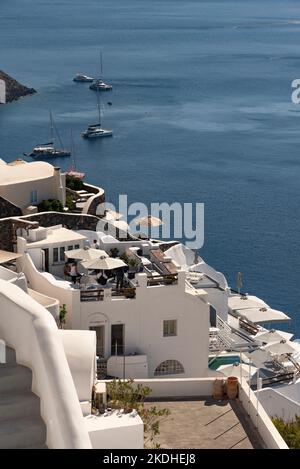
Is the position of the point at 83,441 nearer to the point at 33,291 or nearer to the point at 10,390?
the point at 10,390

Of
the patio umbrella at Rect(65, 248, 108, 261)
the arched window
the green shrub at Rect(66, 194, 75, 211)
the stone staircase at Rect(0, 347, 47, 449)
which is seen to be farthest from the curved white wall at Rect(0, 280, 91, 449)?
the green shrub at Rect(66, 194, 75, 211)

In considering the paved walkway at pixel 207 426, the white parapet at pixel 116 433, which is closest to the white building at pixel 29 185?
the paved walkway at pixel 207 426

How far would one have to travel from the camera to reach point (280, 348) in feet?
83.3

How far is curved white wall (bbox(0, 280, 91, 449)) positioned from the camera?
6309 mm

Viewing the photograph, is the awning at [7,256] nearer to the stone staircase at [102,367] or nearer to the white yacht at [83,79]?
the stone staircase at [102,367]

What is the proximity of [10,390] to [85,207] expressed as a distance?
1962cm

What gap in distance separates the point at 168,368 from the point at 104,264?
233 centimetres

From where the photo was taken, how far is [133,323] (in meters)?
19.4

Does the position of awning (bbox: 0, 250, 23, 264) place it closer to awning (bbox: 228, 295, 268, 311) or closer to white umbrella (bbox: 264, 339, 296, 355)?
white umbrella (bbox: 264, 339, 296, 355)

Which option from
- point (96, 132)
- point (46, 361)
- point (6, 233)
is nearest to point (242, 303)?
point (6, 233)

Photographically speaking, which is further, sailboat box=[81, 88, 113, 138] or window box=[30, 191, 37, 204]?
sailboat box=[81, 88, 113, 138]

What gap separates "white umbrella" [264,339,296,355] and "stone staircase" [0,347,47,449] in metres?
18.0

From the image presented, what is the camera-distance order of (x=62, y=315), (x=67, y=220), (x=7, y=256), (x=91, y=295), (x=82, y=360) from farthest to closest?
(x=67, y=220) < (x=7, y=256) < (x=91, y=295) < (x=62, y=315) < (x=82, y=360)

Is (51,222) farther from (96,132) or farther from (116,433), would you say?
(96,132)
